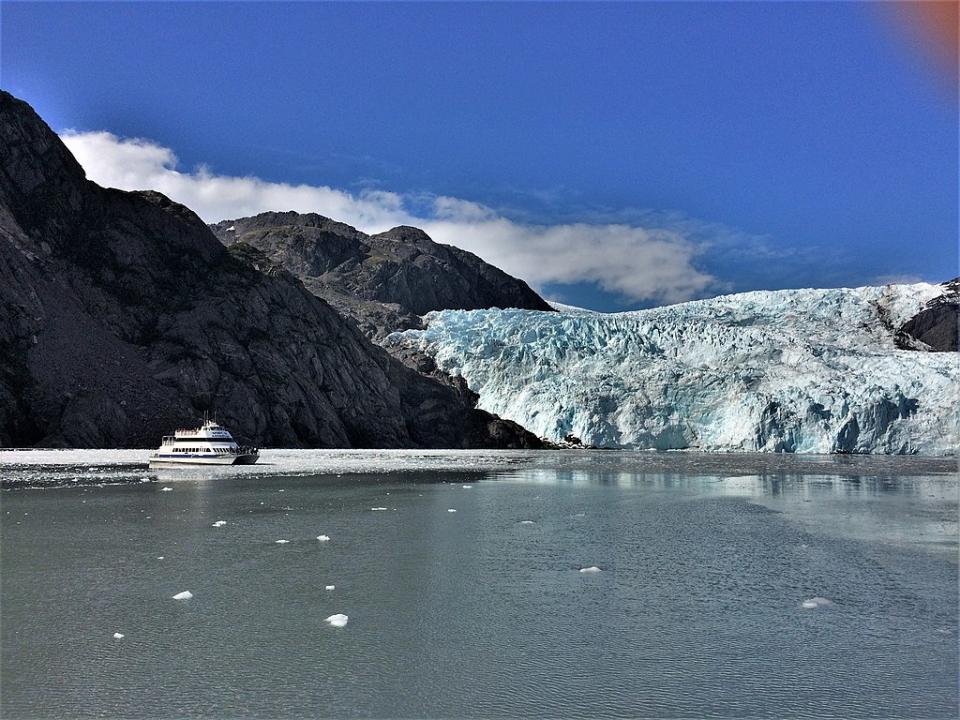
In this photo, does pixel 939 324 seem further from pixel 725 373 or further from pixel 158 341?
pixel 158 341

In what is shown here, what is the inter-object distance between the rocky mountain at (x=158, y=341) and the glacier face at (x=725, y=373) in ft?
28.6

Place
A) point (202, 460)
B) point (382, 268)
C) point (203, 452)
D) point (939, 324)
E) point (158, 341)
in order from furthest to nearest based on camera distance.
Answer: point (382, 268), point (939, 324), point (158, 341), point (203, 452), point (202, 460)

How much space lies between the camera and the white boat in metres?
45.5

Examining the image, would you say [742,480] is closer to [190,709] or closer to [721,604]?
[721,604]

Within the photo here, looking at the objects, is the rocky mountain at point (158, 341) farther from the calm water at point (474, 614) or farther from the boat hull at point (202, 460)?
the calm water at point (474, 614)

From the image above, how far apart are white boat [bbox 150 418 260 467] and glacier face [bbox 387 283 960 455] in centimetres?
3777

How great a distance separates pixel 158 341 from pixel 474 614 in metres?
70.3

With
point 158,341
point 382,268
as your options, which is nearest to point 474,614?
point 158,341

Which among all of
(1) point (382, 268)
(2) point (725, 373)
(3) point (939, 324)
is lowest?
(2) point (725, 373)

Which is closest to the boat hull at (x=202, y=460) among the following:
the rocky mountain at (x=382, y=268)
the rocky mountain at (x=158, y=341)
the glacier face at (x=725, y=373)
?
the rocky mountain at (x=158, y=341)

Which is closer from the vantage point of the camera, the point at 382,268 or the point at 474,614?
the point at 474,614

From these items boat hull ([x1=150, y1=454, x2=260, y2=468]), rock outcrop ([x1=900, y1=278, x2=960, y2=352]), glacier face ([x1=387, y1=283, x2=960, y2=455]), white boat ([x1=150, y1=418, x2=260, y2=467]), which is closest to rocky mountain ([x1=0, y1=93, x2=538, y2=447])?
glacier face ([x1=387, y1=283, x2=960, y2=455])

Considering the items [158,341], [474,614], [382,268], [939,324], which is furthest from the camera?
[382,268]

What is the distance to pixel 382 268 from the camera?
494 feet
